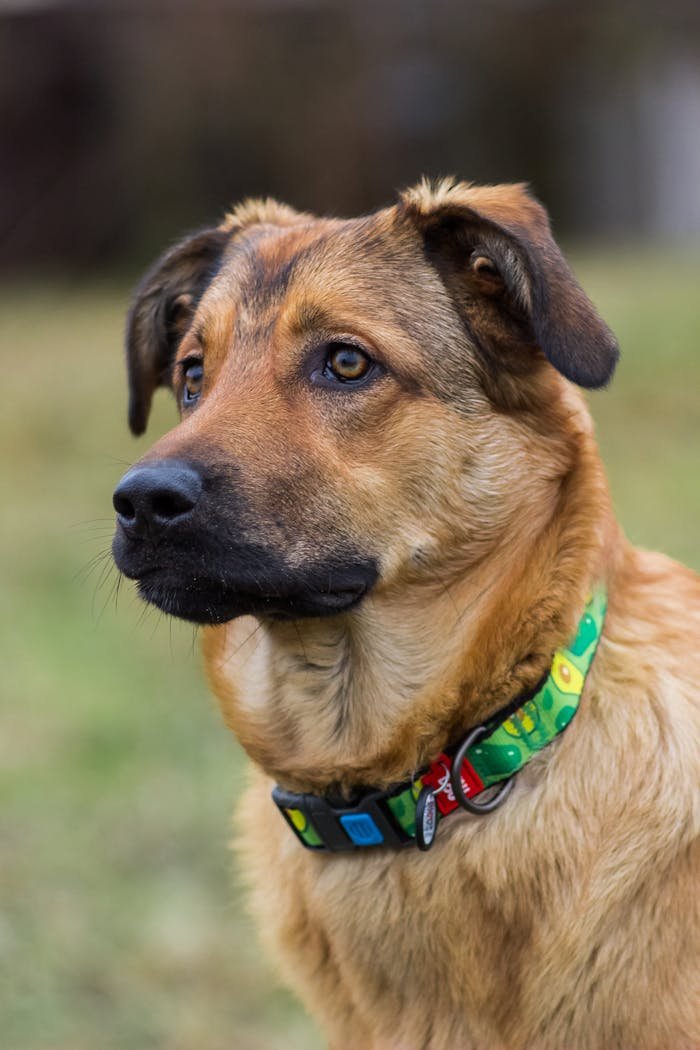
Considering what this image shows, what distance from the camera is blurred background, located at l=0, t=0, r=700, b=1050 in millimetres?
5004

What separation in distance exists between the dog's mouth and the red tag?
1.47 feet

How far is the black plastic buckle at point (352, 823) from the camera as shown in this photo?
3.27 metres

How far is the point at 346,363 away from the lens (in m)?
3.44

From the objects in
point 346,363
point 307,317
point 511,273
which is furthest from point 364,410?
point 511,273

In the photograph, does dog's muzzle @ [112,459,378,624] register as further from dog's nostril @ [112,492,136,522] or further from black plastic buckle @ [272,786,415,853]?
black plastic buckle @ [272,786,415,853]

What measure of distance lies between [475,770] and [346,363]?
107cm

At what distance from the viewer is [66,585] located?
31.9 feet

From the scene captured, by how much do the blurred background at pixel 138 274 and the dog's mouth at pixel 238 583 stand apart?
6.02ft

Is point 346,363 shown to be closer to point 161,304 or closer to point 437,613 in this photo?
point 437,613

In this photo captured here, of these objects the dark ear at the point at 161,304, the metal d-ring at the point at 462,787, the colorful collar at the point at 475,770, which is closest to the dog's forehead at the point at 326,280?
the dark ear at the point at 161,304

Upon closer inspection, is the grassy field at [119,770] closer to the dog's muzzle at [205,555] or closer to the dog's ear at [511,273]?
the dog's muzzle at [205,555]

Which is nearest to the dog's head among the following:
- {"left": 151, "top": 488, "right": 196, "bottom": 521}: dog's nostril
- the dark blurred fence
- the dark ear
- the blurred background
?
{"left": 151, "top": 488, "right": 196, "bottom": 521}: dog's nostril

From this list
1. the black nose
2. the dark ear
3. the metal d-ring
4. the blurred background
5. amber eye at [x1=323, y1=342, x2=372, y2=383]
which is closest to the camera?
the black nose

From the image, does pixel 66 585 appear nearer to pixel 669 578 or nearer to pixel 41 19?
pixel 669 578
